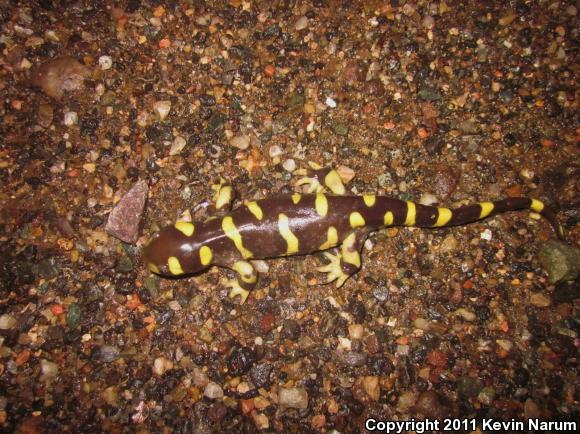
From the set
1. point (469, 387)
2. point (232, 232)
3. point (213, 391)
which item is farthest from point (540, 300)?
point (213, 391)

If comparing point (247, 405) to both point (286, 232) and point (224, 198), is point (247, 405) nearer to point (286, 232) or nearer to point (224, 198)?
point (286, 232)

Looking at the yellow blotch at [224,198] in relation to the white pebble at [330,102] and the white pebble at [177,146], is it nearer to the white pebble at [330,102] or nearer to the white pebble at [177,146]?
the white pebble at [177,146]

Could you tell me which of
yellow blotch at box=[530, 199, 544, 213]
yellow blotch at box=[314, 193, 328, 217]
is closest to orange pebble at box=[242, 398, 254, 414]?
yellow blotch at box=[314, 193, 328, 217]

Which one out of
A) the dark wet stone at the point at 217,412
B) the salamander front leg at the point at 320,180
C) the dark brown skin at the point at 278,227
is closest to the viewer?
the dark wet stone at the point at 217,412

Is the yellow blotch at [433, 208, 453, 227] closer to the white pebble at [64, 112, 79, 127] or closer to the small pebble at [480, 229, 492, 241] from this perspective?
the small pebble at [480, 229, 492, 241]

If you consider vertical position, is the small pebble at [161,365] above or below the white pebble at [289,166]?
below

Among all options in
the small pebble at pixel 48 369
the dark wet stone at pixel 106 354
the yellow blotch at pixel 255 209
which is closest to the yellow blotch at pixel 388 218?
the yellow blotch at pixel 255 209

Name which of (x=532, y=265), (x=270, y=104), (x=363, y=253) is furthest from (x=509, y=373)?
(x=270, y=104)
